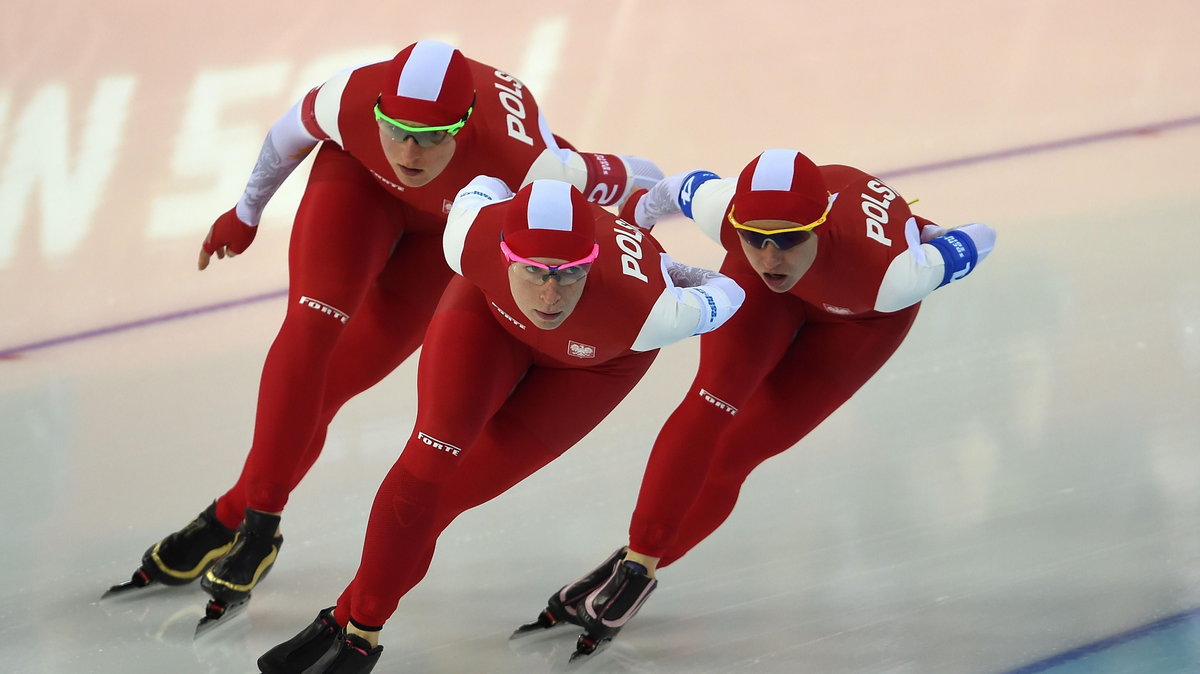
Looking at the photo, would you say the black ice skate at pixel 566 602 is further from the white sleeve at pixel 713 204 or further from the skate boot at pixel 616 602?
the white sleeve at pixel 713 204

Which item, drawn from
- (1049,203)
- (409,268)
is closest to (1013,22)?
(1049,203)

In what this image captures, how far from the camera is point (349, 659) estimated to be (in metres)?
3.30

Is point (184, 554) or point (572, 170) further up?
point (572, 170)

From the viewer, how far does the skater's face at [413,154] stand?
11.4ft

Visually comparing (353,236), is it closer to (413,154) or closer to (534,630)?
(413,154)

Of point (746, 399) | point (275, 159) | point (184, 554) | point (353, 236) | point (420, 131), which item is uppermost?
point (420, 131)

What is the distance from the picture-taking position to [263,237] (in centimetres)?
582

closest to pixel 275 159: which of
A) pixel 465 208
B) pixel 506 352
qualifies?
pixel 465 208

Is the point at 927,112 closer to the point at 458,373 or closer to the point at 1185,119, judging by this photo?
the point at 1185,119

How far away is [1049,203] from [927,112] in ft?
3.29

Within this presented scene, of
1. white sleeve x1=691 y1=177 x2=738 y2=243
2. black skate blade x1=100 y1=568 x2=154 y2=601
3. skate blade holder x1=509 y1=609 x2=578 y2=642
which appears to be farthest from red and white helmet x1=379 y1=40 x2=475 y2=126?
black skate blade x1=100 y1=568 x2=154 y2=601

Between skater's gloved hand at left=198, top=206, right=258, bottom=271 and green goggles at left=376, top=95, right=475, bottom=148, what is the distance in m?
0.63

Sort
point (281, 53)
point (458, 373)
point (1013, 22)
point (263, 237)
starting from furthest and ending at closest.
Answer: point (1013, 22) → point (281, 53) → point (263, 237) → point (458, 373)

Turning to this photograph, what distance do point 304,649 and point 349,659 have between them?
0.15 m
